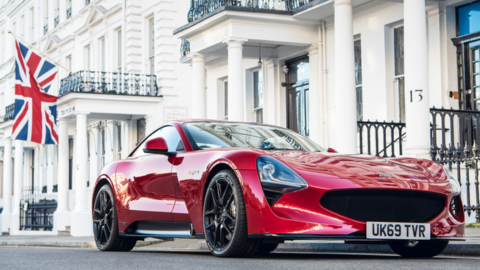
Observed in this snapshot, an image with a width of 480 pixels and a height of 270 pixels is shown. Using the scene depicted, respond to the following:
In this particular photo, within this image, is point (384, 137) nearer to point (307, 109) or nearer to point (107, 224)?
point (307, 109)

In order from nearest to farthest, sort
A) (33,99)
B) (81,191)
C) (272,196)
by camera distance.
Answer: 1. (272,196)
2. (81,191)
3. (33,99)

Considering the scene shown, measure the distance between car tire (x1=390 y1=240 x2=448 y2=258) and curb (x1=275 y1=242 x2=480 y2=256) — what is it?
1.45 ft

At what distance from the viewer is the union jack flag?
79.7 feet

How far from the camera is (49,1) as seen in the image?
1393 inches

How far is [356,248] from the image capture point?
25.2ft

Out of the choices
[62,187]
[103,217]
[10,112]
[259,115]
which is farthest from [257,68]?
[10,112]

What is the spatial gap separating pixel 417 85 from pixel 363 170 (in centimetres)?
633

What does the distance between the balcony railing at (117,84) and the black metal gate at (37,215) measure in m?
5.54

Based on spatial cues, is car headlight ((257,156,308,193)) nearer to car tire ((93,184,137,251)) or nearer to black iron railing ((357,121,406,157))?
car tire ((93,184,137,251))

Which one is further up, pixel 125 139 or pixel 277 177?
pixel 125 139

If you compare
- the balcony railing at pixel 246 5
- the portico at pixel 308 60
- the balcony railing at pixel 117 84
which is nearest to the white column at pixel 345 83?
the portico at pixel 308 60

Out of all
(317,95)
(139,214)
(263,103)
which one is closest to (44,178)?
(263,103)

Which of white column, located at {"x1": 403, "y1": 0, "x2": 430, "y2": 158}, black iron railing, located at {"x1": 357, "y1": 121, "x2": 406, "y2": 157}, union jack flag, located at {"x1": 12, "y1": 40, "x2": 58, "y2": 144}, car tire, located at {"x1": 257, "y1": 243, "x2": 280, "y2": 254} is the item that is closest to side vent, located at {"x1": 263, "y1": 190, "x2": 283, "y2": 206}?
car tire, located at {"x1": 257, "y1": 243, "x2": 280, "y2": 254}

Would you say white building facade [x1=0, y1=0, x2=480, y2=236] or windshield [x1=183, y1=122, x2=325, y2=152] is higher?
white building facade [x1=0, y1=0, x2=480, y2=236]
